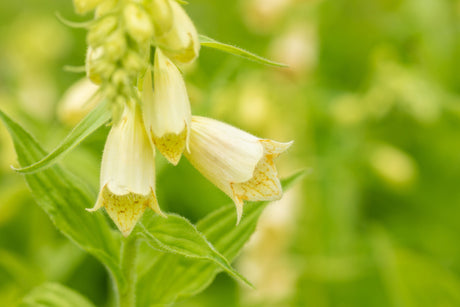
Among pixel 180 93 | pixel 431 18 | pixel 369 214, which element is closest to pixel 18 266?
pixel 180 93

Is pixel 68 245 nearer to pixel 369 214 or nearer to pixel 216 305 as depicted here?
pixel 216 305

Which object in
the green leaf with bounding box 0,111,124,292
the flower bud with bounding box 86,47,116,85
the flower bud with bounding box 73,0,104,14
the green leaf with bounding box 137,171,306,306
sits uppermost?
the flower bud with bounding box 73,0,104,14

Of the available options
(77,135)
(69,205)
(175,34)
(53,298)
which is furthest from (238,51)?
(53,298)

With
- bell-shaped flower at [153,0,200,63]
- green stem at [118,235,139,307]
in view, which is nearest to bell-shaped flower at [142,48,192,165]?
bell-shaped flower at [153,0,200,63]

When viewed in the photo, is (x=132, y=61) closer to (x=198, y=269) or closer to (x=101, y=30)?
(x=101, y=30)

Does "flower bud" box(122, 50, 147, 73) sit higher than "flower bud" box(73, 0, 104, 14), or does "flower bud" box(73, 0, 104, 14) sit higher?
"flower bud" box(73, 0, 104, 14)

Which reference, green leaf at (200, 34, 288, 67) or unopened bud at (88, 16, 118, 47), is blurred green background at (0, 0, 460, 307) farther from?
unopened bud at (88, 16, 118, 47)
